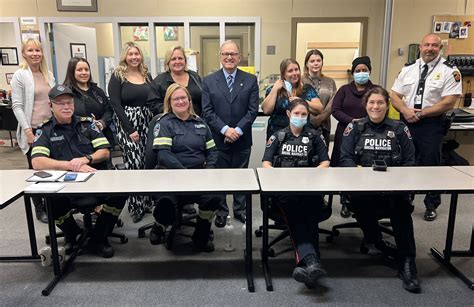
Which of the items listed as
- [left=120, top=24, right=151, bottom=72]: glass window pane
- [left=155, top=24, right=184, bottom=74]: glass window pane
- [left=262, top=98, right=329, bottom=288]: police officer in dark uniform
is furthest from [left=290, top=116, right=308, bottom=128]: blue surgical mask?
[left=120, top=24, right=151, bottom=72]: glass window pane

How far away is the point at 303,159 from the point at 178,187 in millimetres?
957

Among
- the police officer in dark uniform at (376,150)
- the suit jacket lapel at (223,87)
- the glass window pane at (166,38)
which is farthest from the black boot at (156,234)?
the glass window pane at (166,38)

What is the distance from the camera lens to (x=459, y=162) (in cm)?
404

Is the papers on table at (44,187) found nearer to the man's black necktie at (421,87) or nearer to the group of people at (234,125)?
the group of people at (234,125)

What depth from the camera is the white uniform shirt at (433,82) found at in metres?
3.12

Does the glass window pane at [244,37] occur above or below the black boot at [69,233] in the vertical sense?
above

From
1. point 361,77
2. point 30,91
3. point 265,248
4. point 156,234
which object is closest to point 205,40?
point 30,91

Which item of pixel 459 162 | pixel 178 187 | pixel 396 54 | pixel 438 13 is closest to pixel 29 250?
pixel 178 187

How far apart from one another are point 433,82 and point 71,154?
9.39 ft

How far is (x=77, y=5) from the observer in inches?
225

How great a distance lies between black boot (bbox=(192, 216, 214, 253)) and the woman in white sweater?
158 centimetres

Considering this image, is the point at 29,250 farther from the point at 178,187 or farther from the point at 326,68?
the point at 326,68

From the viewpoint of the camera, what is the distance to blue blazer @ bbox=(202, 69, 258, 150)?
3.01m

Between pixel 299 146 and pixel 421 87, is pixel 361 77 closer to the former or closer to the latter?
pixel 421 87
